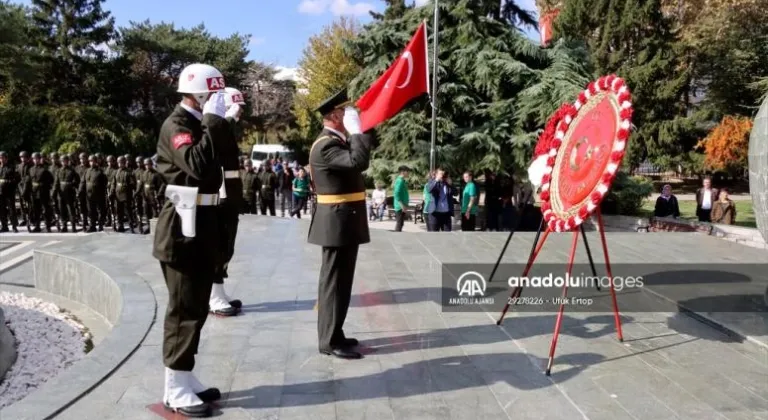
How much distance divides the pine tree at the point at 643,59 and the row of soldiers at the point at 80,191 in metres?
20.7

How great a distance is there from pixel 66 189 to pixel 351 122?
1228 centimetres

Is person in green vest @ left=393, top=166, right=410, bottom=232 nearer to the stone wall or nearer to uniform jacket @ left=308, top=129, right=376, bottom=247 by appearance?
the stone wall

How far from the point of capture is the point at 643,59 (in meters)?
28.5

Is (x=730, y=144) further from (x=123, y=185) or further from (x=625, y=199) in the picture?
(x=123, y=185)

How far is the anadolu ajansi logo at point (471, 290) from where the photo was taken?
5.98m

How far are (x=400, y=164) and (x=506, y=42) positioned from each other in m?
4.70

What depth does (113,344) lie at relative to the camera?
178 inches

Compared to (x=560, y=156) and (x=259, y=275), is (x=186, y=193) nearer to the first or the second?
(x=560, y=156)

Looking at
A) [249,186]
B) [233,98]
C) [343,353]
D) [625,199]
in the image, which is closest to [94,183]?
[249,186]

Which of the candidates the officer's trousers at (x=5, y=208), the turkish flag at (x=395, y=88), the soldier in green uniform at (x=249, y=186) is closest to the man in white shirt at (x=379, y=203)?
the soldier in green uniform at (x=249, y=186)

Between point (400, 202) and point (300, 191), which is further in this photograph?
point (300, 191)

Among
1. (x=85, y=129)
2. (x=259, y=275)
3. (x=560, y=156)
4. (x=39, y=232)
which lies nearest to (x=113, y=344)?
(x=259, y=275)

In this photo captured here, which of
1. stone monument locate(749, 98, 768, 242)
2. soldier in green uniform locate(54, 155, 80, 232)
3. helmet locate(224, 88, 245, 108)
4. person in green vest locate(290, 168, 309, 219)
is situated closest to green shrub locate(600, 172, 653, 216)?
person in green vest locate(290, 168, 309, 219)

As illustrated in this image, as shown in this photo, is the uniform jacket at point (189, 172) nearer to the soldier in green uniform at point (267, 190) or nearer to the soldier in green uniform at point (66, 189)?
the soldier in green uniform at point (66, 189)
